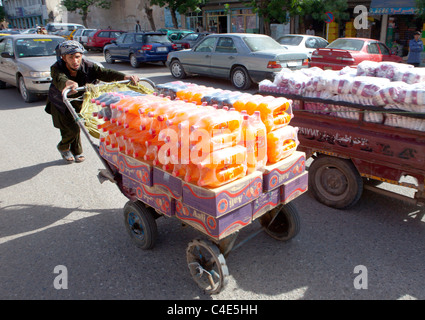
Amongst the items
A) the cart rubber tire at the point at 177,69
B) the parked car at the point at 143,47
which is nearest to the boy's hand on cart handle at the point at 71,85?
the cart rubber tire at the point at 177,69

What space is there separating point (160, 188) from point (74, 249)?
1.41 m

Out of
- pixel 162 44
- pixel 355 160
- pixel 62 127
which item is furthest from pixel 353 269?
pixel 162 44

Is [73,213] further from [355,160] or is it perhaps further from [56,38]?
[56,38]

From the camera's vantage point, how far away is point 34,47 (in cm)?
1116

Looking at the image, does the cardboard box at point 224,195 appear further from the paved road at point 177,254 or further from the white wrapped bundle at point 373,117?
the white wrapped bundle at point 373,117

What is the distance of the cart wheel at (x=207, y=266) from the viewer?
2885 mm

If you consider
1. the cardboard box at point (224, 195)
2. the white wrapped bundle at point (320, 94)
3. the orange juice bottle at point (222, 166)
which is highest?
the white wrapped bundle at point (320, 94)

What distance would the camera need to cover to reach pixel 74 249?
3.75 meters

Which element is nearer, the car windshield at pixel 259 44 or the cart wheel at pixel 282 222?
the cart wheel at pixel 282 222

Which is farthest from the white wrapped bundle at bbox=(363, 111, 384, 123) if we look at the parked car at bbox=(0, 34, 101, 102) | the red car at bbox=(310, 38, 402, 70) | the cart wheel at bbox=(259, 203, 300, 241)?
the parked car at bbox=(0, 34, 101, 102)

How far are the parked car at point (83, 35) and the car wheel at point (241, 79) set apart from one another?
58.0ft

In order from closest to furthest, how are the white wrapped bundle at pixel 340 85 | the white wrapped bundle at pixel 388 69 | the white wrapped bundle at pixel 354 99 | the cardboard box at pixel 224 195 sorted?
the cardboard box at pixel 224 195, the white wrapped bundle at pixel 354 99, the white wrapped bundle at pixel 340 85, the white wrapped bundle at pixel 388 69

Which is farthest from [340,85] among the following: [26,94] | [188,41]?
[188,41]

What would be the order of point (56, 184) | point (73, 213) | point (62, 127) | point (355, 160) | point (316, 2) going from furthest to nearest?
point (316, 2) → point (62, 127) → point (56, 184) → point (73, 213) → point (355, 160)
